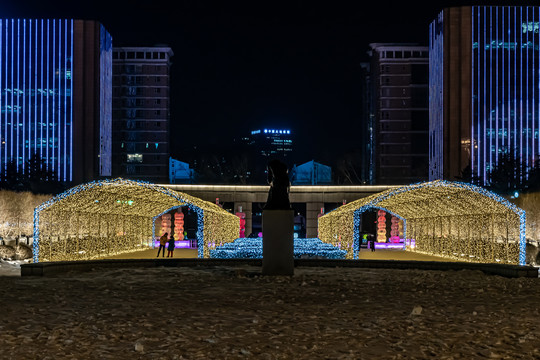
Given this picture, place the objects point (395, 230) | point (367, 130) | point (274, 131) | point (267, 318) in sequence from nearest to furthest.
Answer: point (267, 318), point (395, 230), point (367, 130), point (274, 131)

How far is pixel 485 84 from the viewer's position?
263 feet

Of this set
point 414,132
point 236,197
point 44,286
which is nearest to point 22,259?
point 44,286

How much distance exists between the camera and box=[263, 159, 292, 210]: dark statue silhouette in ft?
55.0

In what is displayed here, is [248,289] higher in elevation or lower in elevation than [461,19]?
lower

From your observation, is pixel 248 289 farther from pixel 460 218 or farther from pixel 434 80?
pixel 434 80

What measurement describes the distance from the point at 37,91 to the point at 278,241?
79883mm

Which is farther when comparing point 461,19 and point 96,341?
point 461,19

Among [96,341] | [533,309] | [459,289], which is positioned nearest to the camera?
[96,341]

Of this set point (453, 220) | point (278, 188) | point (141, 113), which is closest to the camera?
point (278, 188)

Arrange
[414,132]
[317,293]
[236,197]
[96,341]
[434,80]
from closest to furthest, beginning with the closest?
[96,341] < [317,293] < [236,197] < [434,80] < [414,132]

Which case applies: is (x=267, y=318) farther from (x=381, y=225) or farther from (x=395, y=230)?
(x=395, y=230)

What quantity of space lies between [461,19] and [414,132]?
2276 cm

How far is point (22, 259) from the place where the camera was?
29.0m

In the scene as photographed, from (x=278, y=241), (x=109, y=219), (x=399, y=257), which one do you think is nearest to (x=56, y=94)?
(x=109, y=219)
